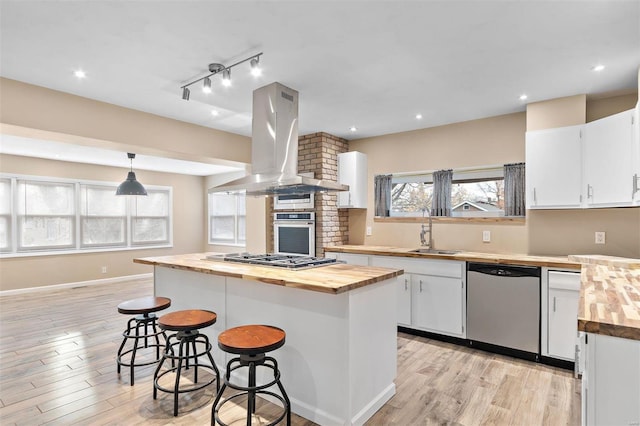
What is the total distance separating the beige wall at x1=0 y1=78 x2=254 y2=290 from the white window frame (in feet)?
0.31

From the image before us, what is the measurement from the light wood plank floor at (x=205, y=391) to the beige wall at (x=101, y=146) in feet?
7.12

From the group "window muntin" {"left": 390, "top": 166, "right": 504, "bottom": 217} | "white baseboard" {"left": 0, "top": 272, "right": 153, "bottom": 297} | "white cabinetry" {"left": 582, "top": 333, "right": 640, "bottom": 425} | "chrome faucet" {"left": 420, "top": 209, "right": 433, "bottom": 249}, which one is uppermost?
"window muntin" {"left": 390, "top": 166, "right": 504, "bottom": 217}

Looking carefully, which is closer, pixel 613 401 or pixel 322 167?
pixel 613 401

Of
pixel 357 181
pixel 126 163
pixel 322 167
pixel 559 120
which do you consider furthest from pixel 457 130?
pixel 126 163

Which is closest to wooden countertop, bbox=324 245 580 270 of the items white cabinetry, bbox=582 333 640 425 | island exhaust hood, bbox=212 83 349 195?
island exhaust hood, bbox=212 83 349 195

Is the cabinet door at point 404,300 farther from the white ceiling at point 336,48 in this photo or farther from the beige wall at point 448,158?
the white ceiling at point 336,48

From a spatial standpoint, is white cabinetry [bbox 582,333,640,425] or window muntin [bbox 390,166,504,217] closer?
white cabinetry [bbox 582,333,640,425]

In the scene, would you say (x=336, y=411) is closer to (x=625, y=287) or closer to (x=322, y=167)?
(x=625, y=287)

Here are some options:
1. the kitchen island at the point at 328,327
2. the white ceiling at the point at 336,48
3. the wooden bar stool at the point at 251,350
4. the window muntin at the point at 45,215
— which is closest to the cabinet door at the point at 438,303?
the kitchen island at the point at 328,327

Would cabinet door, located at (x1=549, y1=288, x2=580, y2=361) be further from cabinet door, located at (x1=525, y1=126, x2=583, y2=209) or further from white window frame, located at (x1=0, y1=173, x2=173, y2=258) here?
white window frame, located at (x1=0, y1=173, x2=173, y2=258)

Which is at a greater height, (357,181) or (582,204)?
(357,181)

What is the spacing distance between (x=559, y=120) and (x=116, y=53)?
400cm

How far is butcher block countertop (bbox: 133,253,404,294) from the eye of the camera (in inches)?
76.6

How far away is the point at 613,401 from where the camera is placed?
1225 millimetres
